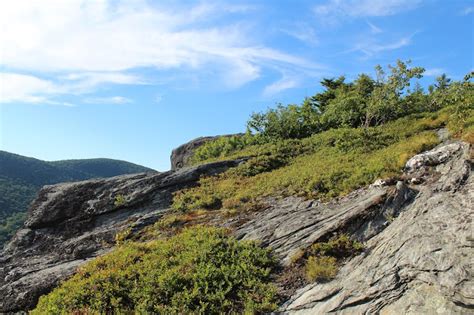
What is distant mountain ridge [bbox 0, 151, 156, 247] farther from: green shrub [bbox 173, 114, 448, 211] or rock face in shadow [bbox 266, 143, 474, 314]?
rock face in shadow [bbox 266, 143, 474, 314]

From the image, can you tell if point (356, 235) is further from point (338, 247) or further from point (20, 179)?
point (20, 179)

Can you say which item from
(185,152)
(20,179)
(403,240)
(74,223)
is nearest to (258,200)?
(403,240)

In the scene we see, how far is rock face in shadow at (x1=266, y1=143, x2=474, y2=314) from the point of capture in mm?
9016

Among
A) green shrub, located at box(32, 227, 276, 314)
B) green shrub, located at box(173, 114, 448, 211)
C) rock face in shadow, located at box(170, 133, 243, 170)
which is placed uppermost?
rock face in shadow, located at box(170, 133, 243, 170)

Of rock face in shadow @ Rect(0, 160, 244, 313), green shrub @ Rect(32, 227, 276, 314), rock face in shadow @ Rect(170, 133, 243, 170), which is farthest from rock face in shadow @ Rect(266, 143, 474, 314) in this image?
rock face in shadow @ Rect(170, 133, 243, 170)

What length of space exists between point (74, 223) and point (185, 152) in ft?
79.0

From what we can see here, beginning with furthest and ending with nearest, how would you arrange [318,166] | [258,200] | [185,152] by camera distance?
[185,152] < [318,166] < [258,200]

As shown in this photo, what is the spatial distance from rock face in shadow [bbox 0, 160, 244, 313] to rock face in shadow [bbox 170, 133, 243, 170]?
59.3 feet

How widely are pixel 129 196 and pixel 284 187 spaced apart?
30.6 feet

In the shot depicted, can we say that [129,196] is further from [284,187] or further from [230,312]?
[230,312]

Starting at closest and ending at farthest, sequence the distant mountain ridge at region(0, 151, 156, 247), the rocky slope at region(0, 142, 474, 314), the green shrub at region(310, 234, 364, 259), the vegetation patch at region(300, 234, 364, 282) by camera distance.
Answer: the rocky slope at region(0, 142, 474, 314)
the vegetation patch at region(300, 234, 364, 282)
the green shrub at region(310, 234, 364, 259)
the distant mountain ridge at region(0, 151, 156, 247)

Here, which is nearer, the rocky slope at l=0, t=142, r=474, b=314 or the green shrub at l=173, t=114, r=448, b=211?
the rocky slope at l=0, t=142, r=474, b=314

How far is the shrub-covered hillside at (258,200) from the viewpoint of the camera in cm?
1232

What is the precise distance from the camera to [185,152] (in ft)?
155
